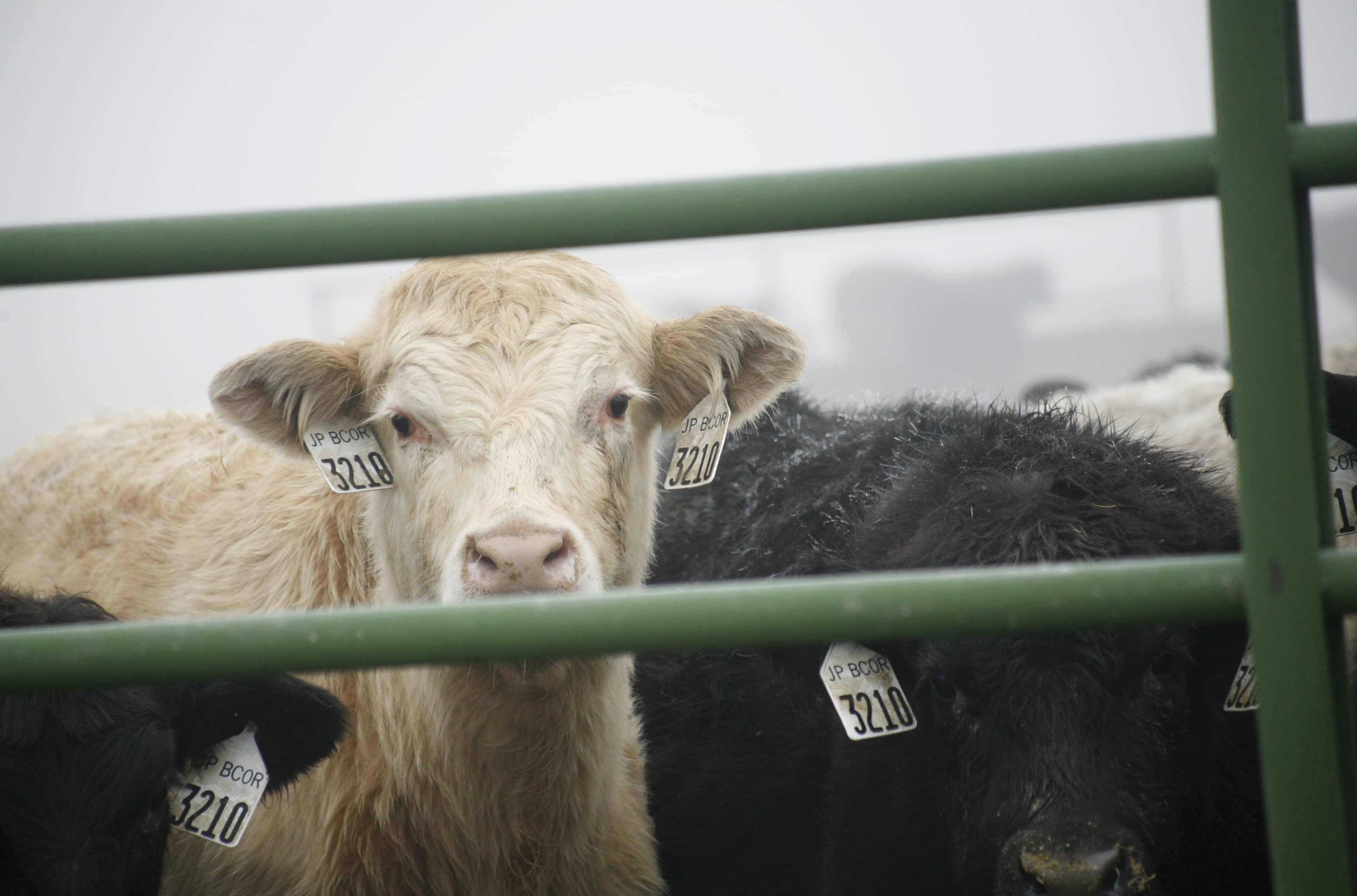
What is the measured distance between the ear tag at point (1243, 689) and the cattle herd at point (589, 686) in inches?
0.5

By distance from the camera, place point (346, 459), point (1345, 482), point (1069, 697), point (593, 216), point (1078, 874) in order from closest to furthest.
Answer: point (593, 216), point (1078, 874), point (1069, 697), point (1345, 482), point (346, 459)

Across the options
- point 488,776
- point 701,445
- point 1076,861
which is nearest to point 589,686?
point 488,776

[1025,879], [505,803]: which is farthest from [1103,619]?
[505,803]

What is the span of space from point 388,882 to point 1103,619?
219 centimetres

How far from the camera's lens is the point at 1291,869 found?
91 cm

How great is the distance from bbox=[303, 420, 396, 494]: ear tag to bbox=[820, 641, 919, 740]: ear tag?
4.03ft

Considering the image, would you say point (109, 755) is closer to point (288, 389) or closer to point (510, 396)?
point (288, 389)

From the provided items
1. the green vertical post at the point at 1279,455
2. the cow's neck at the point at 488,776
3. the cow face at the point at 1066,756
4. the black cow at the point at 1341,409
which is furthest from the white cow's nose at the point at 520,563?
the black cow at the point at 1341,409

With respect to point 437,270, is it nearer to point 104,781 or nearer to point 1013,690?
point 104,781

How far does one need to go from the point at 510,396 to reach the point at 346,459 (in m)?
0.55

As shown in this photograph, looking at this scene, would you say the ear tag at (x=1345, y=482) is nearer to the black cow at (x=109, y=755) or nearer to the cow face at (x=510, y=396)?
the cow face at (x=510, y=396)

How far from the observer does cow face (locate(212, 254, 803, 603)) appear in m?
2.33

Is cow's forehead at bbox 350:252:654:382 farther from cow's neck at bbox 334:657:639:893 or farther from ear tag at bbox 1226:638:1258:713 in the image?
ear tag at bbox 1226:638:1258:713

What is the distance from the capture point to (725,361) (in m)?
2.88
